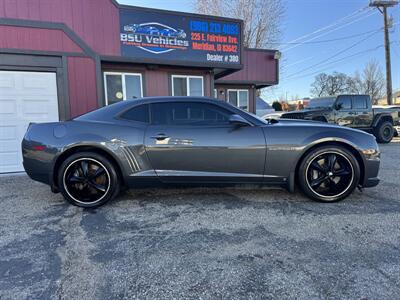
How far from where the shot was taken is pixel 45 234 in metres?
2.80

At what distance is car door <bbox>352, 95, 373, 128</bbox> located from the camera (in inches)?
412

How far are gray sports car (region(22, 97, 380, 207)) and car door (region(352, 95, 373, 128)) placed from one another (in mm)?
8005

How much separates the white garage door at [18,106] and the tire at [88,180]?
3506 mm

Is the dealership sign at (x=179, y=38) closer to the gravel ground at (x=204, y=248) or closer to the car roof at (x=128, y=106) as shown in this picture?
the car roof at (x=128, y=106)

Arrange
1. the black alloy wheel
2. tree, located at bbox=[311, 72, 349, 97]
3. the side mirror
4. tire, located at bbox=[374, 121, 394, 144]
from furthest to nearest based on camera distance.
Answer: tree, located at bbox=[311, 72, 349, 97], tire, located at bbox=[374, 121, 394, 144], the black alloy wheel, the side mirror

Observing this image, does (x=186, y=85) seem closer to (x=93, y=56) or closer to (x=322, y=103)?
(x=93, y=56)

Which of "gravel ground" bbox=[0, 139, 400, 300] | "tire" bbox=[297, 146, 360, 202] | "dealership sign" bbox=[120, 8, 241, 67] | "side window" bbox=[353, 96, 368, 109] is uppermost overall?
"dealership sign" bbox=[120, 8, 241, 67]

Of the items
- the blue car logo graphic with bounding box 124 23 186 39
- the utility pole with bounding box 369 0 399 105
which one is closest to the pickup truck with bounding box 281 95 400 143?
the blue car logo graphic with bounding box 124 23 186 39

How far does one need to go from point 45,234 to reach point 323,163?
341cm

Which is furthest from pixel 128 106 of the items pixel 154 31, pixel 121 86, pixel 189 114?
pixel 121 86

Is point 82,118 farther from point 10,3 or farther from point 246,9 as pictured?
point 246,9

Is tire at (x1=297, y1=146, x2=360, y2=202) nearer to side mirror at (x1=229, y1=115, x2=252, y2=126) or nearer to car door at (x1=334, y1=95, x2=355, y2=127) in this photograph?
side mirror at (x1=229, y1=115, x2=252, y2=126)

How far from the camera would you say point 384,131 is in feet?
35.7

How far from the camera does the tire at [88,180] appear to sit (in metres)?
3.46
